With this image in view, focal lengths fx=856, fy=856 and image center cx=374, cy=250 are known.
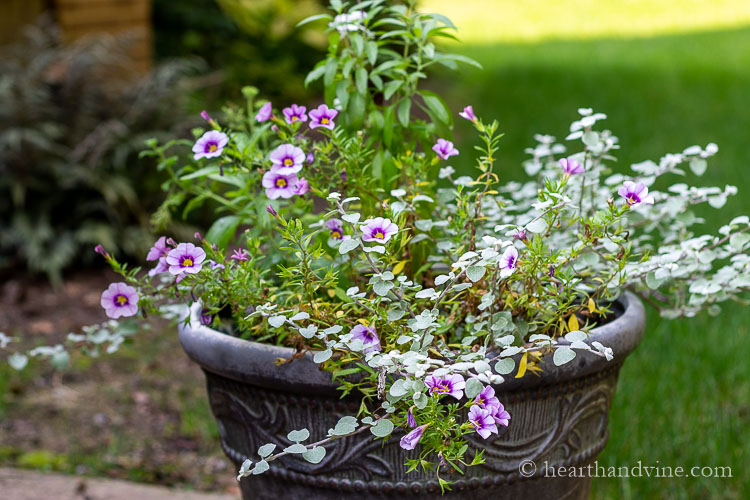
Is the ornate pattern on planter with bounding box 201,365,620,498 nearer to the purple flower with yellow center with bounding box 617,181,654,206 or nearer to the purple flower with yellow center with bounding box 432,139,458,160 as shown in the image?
the purple flower with yellow center with bounding box 617,181,654,206

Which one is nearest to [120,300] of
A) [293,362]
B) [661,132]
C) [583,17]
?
[293,362]

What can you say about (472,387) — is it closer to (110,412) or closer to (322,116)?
(322,116)

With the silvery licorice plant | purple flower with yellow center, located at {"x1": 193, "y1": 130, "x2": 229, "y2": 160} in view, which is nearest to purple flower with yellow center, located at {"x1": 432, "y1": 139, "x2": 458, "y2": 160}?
the silvery licorice plant

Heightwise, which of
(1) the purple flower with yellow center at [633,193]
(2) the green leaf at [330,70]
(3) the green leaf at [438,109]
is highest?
(2) the green leaf at [330,70]

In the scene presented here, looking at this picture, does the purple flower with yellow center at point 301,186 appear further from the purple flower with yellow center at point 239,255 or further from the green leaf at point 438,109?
the green leaf at point 438,109

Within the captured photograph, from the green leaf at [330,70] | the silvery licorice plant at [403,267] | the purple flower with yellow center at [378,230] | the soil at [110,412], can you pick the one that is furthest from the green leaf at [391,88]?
the soil at [110,412]

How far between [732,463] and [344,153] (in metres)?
1.54

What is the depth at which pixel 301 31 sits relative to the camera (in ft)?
25.4

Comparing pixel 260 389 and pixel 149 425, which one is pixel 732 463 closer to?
pixel 260 389

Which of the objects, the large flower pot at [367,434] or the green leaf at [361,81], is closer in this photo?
the large flower pot at [367,434]

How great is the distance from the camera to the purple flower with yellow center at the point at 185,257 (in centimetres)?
145

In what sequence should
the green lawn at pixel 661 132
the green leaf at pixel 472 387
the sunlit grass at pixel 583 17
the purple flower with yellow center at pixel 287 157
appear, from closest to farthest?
the green leaf at pixel 472 387
the purple flower with yellow center at pixel 287 157
the green lawn at pixel 661 132
the sunlit grass at pixel 583 17

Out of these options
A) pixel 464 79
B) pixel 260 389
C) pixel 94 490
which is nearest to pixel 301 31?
pixel 464 79

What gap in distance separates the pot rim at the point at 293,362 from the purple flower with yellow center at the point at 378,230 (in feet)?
0.78
